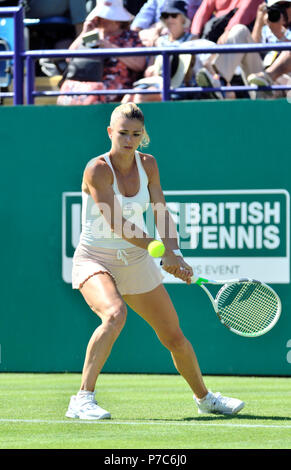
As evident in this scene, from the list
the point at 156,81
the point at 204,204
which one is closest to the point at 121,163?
the point at 204,204

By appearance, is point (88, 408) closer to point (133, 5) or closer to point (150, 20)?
point (150, 20)

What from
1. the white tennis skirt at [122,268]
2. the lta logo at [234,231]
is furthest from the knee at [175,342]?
the lta logo at [234,231]

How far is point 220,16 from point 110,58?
1.18 metres

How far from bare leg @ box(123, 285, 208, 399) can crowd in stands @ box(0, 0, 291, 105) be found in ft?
9.45

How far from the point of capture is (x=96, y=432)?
5883mm

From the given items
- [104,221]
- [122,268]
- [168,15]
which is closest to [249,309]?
[122,268]

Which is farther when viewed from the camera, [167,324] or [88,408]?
[167,324]

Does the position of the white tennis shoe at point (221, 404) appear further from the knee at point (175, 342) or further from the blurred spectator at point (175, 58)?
the blurred spectator at point (175, 58)

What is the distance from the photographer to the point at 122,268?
21.5 feet

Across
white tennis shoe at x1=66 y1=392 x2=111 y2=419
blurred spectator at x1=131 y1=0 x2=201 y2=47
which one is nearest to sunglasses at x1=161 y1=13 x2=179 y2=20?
blurred spectator at x1=131 y1=0 x2=201 y2=47

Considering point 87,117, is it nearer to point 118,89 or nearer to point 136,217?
point 118,89

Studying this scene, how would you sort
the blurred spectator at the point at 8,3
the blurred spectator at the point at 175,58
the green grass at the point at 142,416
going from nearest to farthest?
the green grass at the point at 142,416 → the blurred spectator at the point at 175,58 → the blurred spectator at the point at 8,3

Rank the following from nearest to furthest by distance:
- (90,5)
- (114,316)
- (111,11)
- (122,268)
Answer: (114,316), (122,268), (111,11), (90,5)

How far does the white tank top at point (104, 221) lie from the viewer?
21.3ft
